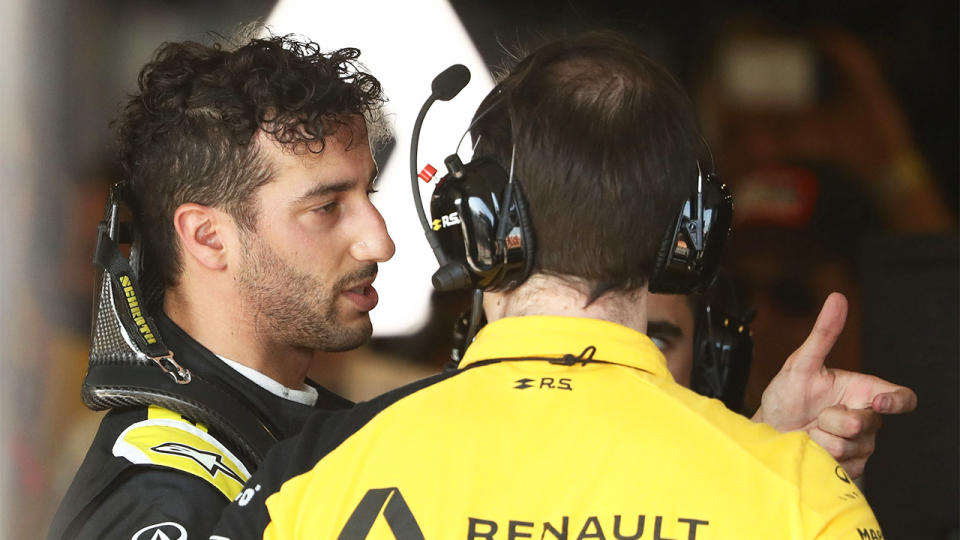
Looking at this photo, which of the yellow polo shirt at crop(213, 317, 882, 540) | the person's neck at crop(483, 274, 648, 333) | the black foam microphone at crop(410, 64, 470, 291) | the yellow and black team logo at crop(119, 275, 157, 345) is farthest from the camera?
the yellow and black team logo at crop(119, 275, 157, 345)

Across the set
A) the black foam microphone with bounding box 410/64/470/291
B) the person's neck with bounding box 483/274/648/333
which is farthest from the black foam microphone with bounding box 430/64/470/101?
the person's neck with bounding box 483/274/648/333

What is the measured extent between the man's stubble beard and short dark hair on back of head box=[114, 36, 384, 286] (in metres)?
0.06

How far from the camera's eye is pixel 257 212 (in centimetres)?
173

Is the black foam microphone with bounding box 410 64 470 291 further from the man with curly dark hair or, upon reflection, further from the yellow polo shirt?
the man with curly dark hair

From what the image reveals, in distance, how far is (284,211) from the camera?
5.67 feet

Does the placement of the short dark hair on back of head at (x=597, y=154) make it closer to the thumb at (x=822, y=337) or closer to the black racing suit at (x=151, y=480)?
the thumb at (x=822, y=337)

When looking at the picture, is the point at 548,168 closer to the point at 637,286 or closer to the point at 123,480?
the point at 637,286

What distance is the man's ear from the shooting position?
5.68 ft

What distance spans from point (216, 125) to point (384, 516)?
39.2 inches

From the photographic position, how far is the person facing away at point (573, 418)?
0.90 metres

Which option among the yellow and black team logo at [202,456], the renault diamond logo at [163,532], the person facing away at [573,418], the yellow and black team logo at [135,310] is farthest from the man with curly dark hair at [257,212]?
the person facing away at [573,418]

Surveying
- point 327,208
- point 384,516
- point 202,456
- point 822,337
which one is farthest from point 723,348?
point 384,516

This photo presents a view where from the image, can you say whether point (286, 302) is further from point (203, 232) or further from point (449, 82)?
point (449, 82)

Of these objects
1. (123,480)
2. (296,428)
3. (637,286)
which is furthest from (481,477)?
(296,428)
